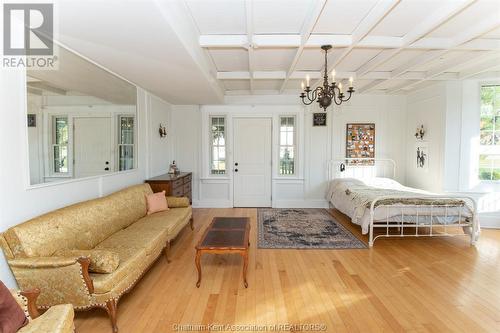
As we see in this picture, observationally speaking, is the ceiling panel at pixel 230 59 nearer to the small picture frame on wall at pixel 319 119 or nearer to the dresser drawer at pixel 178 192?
the dresser drawer at pixel 178 192

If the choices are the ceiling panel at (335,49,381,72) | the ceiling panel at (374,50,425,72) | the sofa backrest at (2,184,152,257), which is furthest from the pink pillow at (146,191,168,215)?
the ceiling panel at (374,50,425,72)

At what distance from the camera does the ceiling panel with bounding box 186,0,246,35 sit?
2.50 m

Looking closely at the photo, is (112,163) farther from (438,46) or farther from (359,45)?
(438,46)

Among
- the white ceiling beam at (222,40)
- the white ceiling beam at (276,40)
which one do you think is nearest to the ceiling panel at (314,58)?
the white ceiling beam at (276,40)

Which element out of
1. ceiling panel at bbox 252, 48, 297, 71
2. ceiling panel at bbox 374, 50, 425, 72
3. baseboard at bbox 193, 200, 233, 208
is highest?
ceiling panel at bbox 374, 50, 425, 72

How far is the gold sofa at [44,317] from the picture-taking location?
4.85 feet

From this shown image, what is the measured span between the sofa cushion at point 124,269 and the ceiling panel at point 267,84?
3733 millimetres

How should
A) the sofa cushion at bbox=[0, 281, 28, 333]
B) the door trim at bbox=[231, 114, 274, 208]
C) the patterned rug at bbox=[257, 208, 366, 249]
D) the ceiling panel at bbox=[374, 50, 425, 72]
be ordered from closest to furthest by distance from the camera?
the sofa cushion at bbox=[0, 281, 28, 333] → the ceiling panel at bbox=[374, 50, 425, 72] → the patterned rug at bbox=[257, 208, 366, 249] → the door trim at bbox=[231, 114, 274, 208]

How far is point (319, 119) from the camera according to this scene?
245 inches

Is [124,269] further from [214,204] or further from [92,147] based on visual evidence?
[214,204]

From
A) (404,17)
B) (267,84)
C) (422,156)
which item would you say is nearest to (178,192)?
(267,84)

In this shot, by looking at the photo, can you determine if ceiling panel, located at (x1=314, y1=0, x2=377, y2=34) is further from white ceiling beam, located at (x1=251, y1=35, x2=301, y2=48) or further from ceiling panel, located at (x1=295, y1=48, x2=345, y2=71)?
ceiling panel, located at (x1=295, y1=48, x2=345, y2=71)

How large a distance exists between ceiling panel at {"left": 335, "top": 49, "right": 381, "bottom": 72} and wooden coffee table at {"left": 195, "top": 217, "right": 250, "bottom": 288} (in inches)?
107

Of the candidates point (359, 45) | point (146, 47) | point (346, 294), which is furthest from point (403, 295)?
point (146, 47)
